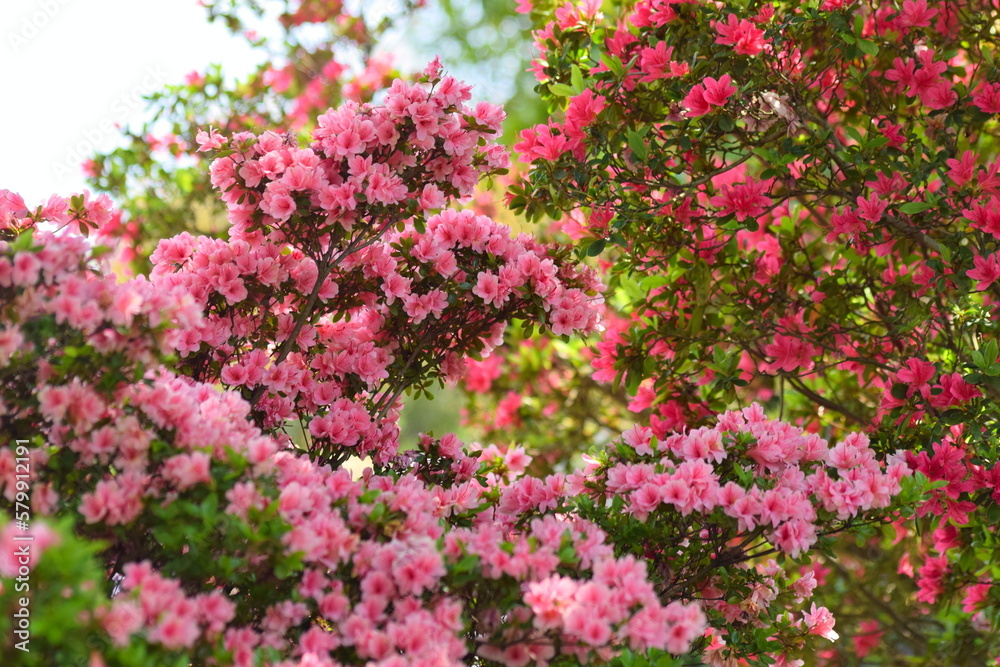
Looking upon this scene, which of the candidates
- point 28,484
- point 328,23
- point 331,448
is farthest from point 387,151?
point 328,23

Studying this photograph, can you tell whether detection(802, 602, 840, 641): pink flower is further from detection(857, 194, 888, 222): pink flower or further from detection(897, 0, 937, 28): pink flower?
detection(897, 0, 937, 28): pink flower

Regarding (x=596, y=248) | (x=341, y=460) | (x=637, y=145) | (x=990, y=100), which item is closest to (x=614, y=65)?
(x=637, y=145)

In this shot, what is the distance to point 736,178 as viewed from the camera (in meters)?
3.70

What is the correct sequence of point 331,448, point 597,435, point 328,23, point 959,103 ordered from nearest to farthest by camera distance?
point 331,448, point 959,103, point 597,435, point 328,23

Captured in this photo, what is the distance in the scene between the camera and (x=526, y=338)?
269cm

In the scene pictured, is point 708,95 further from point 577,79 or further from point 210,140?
point 210,140

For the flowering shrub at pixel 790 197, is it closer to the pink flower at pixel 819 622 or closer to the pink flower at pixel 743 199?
the pink flower at pixel 743 199

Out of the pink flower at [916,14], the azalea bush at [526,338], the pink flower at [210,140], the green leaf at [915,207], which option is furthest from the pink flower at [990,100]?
the pink flower at [210,140]

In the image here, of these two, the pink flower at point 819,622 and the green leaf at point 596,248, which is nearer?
the pink flower at point 819,622

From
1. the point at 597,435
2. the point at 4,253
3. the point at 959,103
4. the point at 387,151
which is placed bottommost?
the point at 4,253

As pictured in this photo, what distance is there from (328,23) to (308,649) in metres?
4.83

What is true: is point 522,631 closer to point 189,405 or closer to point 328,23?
point 189,405

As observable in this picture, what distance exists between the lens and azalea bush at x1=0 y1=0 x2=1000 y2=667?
1.70 m

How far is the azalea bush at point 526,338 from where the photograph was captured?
1.70 m
